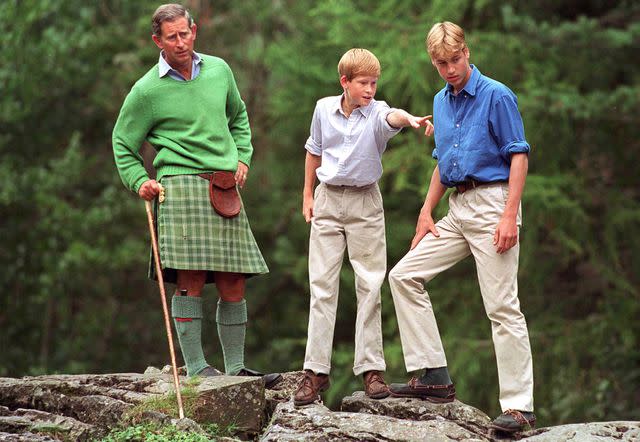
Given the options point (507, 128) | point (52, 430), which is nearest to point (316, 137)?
point (507, 128)

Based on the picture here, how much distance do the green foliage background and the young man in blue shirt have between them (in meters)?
5.08

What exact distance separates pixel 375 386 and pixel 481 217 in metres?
0.97

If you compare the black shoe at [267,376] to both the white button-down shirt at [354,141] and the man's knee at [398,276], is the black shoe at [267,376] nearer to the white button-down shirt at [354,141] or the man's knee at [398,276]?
the man's knee at [398,276]

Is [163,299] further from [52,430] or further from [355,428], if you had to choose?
[355,428]

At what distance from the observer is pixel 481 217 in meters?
5.26

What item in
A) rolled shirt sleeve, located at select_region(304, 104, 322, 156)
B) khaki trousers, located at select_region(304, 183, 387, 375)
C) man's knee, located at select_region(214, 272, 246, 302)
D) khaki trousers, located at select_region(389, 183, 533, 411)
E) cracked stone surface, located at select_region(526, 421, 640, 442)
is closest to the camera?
cracked stone surface, located at select_region(526, 421, 640, 442)

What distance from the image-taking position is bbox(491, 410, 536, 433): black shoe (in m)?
5.18

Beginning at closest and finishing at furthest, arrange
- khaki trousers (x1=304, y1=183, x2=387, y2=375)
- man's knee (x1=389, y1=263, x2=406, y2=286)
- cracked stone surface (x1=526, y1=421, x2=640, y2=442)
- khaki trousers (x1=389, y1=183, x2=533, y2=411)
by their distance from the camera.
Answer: cracked stone surface (x1=526, y1=421, x2=640, y2=442)
khaki trousers (x1=389, y1=183, x2=533, y2=411)
man's knee (x1=389, y1=263, x2=406, y2=286)
khaki trousers (x1=304, y1=183, x2=387, y2=375)

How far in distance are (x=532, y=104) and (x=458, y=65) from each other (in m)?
5.53

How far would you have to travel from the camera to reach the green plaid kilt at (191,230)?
18.5ft

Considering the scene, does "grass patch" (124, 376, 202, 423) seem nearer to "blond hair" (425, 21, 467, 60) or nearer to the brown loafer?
the brown loafer

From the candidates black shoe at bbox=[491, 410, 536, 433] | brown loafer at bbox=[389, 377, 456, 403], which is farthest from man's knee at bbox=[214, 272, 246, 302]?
black shoe at bbox=[491, 410, 536, 433]

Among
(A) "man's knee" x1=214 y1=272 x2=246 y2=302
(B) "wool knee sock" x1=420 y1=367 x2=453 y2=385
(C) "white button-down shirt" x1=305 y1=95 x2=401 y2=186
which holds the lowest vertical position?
(B) "wool knee sock" x1=420 y1=367 x2=453 y2=385

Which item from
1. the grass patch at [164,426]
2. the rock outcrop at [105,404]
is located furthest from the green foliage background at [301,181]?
the grass patch at [164,426]
